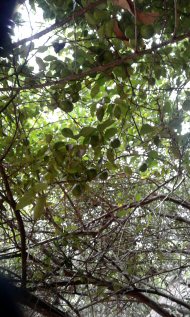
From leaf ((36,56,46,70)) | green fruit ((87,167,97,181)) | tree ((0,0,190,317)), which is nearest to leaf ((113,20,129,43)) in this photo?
tree ((0,0,190,317))

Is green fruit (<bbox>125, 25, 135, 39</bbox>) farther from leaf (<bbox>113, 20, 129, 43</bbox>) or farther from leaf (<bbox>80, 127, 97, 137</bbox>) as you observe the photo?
Answer: leaf (<bbox>80, 127, 97, 137</bbox>)

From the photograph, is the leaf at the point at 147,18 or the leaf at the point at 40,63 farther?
the leaf at the point at 40,63

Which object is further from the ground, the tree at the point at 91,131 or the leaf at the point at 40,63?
the leaf at the point at 40,63

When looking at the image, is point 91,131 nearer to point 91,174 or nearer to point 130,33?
point 91,174

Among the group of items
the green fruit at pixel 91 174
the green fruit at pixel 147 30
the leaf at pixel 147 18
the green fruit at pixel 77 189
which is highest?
the leaf at pixel 147 18

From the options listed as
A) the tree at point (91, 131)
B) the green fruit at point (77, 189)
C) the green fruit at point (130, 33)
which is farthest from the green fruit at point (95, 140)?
the green fruit at point (130, 33)

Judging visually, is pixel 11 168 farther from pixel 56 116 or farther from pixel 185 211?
pixel 185 211

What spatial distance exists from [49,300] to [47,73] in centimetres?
84

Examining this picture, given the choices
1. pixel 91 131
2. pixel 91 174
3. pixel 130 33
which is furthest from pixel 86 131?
pixel 130 33

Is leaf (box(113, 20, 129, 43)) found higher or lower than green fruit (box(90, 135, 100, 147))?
higher

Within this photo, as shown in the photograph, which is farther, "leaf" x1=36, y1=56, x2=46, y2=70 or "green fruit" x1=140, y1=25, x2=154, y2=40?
"leaf" x1=36, y1=56, x2=46, y2=70

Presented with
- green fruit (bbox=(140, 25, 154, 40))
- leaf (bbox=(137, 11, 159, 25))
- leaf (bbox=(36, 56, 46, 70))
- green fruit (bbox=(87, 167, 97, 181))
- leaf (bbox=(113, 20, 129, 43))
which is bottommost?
green fruit (bbox=(87, 167, 97, 181))

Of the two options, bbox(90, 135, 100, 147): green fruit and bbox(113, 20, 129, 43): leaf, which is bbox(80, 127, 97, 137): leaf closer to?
bbox(90, 135, 100, 147): green fruit

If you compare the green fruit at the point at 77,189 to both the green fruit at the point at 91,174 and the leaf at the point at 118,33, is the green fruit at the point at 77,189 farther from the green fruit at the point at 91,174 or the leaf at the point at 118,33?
the leaf at the point at 118,33
